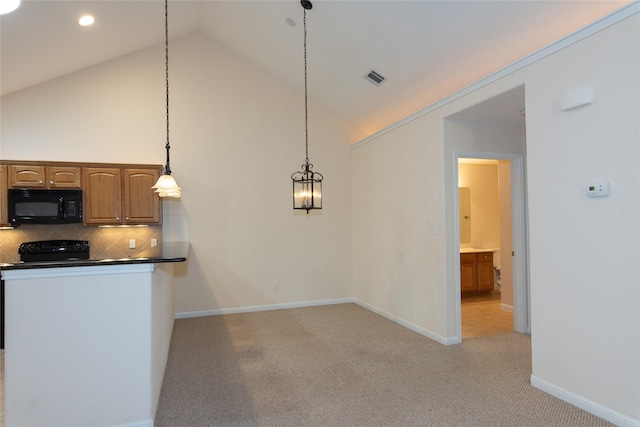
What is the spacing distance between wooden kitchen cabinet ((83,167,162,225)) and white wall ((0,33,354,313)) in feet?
1.39

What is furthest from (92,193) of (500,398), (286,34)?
(500,398)

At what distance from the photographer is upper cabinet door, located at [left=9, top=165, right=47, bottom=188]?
170 inches

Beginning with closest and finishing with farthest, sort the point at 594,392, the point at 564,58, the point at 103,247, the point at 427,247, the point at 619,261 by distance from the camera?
the point at 619,261
the point at 594,392
the point at 564,58
the point at 427,247
the point at 103,247

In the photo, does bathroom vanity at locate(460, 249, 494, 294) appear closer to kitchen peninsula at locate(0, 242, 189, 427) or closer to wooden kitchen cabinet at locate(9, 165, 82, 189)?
kitchen peninsula at locate(0, 242, 189, 427)

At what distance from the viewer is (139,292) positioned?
7.95ft

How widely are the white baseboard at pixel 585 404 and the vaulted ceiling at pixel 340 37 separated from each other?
9.43ft

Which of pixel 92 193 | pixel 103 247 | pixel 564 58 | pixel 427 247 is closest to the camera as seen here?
pixel 564 58

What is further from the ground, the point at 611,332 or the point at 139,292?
the point at 139,292

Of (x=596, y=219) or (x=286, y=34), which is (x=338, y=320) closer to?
(x=596, y=219)

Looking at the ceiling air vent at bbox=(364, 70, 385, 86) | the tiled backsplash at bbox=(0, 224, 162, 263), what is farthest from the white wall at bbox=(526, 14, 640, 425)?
the tiled backsplash at bbox=(0, 224, 162, 263)

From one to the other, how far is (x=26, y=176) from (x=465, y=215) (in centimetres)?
693

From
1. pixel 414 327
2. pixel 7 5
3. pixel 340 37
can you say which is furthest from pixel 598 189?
pixel 7 5

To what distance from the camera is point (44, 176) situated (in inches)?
174

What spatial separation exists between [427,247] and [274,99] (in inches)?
134
